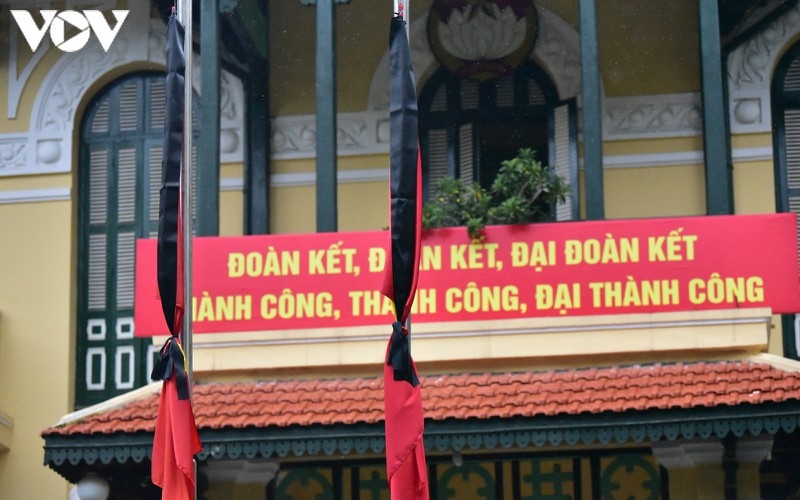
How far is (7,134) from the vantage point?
52.9ft

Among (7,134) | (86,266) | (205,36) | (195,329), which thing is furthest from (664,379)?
(7,134)

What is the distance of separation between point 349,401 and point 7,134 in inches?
229

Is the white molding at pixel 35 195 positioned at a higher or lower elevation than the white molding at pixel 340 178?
lower

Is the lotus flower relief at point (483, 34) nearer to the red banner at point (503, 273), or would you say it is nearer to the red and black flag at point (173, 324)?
the red banner at point (503, 273)

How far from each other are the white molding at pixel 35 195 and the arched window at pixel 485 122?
13.0ft

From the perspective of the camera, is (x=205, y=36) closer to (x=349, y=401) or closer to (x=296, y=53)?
(x=296, y=53)

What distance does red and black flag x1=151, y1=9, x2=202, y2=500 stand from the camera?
1148cm

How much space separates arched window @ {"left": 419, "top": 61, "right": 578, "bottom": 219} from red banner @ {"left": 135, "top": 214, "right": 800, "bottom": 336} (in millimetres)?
2532

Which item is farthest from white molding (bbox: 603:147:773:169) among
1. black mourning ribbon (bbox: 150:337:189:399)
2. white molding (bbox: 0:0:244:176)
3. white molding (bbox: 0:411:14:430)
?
white molding (bbox: 0:411:14:430)

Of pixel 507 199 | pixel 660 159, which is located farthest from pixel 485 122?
Result: pixel 507 199

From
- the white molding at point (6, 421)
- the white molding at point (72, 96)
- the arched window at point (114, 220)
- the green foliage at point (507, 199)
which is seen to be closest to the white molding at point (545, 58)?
the white molding at point (72, 96)

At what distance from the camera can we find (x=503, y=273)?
43.2 ft

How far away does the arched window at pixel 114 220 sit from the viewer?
15617mm

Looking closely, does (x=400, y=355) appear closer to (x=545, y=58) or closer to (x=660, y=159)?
(x=660, y=159)
